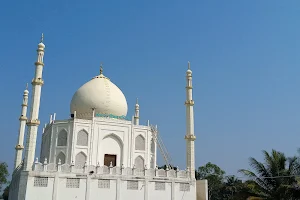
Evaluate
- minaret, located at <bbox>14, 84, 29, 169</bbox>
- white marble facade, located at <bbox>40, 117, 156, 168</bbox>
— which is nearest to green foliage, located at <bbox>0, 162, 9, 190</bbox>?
minaret, located at <bbox>14, 84, 29, 169</bbox>

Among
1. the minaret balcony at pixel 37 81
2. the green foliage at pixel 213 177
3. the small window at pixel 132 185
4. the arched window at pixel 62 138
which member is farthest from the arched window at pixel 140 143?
the green foliage at pixel 213 177

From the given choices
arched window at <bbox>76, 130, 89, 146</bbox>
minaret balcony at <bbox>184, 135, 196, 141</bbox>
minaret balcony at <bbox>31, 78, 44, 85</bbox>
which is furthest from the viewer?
minaret balcony at <bbox>184, 135, 196, 141</bbox>

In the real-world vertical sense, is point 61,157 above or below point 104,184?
above

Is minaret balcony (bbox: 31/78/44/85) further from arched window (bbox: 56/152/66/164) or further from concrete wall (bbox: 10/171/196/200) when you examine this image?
concrete wall (bbox: 10/171/196/200)

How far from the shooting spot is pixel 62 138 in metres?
25.2

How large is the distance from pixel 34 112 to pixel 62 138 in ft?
10.2

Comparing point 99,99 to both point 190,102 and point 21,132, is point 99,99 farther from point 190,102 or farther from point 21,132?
point 21,132

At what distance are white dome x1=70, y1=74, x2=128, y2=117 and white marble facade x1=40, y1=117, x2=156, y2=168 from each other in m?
1.65

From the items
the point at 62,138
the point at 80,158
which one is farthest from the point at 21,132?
the point at 80,158

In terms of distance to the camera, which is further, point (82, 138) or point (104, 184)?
point (82, 138)

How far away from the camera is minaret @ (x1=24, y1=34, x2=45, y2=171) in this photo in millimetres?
21578

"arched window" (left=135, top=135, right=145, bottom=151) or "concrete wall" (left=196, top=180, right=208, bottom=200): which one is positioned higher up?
"arched window" (left=135, top=135, right=145, bottom=151)

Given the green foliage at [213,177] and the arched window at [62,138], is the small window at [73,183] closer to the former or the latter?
the arched window at [62,138]

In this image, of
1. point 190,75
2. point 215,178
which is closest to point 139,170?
point 190,75
